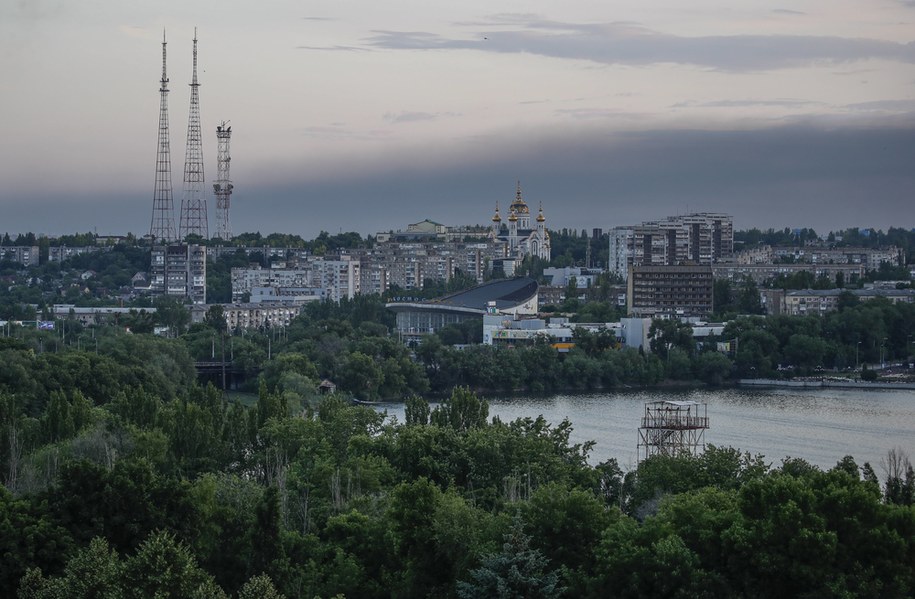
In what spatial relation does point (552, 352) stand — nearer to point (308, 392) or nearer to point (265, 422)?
point (308, 392)

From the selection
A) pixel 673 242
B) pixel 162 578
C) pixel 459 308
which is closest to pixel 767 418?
pixel 162 578

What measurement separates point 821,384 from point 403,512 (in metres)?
23.4

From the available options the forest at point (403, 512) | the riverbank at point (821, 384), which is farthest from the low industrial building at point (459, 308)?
the forest at point (403, 512)

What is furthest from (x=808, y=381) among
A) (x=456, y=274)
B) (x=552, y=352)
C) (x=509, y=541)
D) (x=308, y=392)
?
(x=456, y=274)

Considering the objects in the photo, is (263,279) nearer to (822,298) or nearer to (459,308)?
(459,308)

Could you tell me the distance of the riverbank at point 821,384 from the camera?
33812 millimetres

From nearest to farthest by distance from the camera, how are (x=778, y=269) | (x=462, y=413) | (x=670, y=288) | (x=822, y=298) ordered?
(x=462, y=413) → (x=822, y=298) → (x=670, y=288) → (x=778, y=269)

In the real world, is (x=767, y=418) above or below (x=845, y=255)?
below

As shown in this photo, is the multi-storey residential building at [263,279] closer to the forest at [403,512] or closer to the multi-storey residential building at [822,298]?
the multi-storey residential building at [822,298]

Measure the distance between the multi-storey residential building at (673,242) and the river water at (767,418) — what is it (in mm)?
28846

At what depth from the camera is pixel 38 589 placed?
10.9 metres

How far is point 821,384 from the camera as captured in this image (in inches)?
1364

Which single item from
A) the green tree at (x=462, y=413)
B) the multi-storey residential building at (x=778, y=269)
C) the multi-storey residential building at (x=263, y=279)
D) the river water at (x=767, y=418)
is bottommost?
the river water at (x=767, y=418)

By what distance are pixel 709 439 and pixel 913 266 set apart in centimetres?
4331
